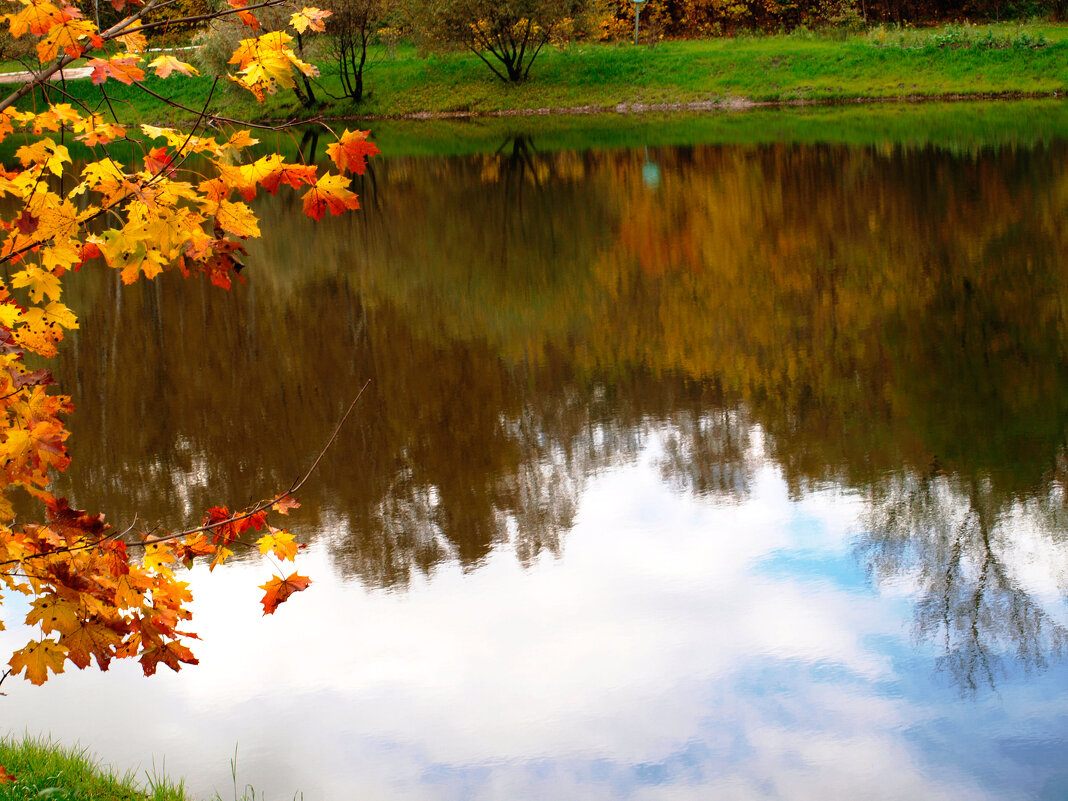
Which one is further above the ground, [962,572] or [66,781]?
[66,781]

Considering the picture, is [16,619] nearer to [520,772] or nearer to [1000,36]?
[520,772]

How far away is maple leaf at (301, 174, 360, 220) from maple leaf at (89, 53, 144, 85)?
586mm

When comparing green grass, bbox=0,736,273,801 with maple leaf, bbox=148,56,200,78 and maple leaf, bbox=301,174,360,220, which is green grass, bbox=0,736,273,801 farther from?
maple leaf, bbox=148,56,200,78

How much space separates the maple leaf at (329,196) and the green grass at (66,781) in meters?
2.57

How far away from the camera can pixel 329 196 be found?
3.50 m

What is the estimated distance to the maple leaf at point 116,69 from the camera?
10.4ft

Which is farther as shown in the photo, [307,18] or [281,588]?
[281,588]

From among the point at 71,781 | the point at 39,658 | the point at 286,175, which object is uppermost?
the point at 286,175

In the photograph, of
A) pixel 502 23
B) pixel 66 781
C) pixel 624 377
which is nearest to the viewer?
pixel 66 781

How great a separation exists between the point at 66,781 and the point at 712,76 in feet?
145

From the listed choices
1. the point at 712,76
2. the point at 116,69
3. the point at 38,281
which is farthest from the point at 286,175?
the point at 712,76

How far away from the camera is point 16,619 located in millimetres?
6797

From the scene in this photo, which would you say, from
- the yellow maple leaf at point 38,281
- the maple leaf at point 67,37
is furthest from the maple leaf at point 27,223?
the maple leaf at point 67,37

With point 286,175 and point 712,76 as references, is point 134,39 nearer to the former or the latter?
point 286,175
